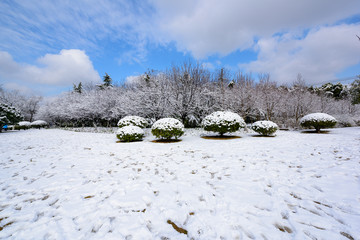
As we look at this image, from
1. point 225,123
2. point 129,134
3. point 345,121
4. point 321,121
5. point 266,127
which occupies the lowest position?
point 129,134

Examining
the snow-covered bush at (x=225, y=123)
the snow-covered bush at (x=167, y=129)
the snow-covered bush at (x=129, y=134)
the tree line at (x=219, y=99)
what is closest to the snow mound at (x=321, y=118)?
the tree line at (x=219, y=99)

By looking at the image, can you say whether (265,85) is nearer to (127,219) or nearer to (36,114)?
(127,219)

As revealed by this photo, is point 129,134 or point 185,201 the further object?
point 129,134

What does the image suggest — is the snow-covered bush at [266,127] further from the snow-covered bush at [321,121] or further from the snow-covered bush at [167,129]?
the snow-covered bush at [167,129]

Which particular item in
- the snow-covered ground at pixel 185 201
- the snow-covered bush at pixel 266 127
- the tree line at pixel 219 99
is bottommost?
the snow-covered ground at pixel 185 201

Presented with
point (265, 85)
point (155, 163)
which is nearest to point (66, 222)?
point (155, 163)

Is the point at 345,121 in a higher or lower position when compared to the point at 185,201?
higher

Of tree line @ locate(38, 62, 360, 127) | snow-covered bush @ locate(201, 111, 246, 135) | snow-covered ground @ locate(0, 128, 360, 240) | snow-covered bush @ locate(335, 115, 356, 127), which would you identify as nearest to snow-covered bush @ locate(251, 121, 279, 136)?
snow-covered bush @ locate(201, 111, 246, 135)

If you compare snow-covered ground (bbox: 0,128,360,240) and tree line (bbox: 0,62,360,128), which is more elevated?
A: tree line (bbox: 0,62,360,128)

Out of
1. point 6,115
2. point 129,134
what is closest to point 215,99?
point 129,134

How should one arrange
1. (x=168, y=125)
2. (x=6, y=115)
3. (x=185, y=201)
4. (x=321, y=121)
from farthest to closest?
(x=6, y=115), (x=321, y=121), (x=168, y=125), (x=185, y=201)

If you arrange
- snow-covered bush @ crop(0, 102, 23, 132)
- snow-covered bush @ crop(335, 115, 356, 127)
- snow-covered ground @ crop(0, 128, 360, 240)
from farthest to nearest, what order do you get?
snow-covered bush @ crop(335, 115, 356, 127) < snow-covered bush @ crop(0, 102, 23, 132) < snow-covered ground @ crop(0, 128, 360, 240)

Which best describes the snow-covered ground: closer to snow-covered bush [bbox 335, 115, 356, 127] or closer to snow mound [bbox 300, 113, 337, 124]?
snow mound [bbox 300, 113, 337, 124]

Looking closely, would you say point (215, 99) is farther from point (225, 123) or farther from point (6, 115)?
point (6, 115)
